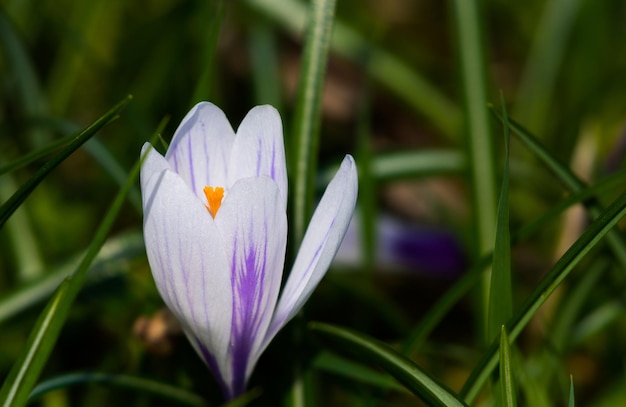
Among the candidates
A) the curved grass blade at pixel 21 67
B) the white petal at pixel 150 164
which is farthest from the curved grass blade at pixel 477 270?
the curved grass blade at pixel 21 67

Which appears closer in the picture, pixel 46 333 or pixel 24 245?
pixel 46 333

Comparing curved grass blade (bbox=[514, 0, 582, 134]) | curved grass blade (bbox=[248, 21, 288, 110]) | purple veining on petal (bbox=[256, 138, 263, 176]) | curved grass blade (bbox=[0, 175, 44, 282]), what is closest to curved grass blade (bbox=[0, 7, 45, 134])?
curved grass blade (bbox=[0, 175, 44, 282])

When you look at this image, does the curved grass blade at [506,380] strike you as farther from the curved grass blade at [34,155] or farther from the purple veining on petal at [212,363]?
the curved grass blade at [34,155]

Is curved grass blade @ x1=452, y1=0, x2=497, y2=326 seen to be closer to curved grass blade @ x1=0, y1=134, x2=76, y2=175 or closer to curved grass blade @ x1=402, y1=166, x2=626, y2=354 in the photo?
curved grass blade @ x1=402, y1=166, x2=626, y2=354

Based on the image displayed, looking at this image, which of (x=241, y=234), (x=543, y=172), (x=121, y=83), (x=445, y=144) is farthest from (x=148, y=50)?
(x=241, y=234)

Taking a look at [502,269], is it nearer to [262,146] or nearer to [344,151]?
[262,146]

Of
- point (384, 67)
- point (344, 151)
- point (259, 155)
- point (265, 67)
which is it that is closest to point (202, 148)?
point (259, 155)
